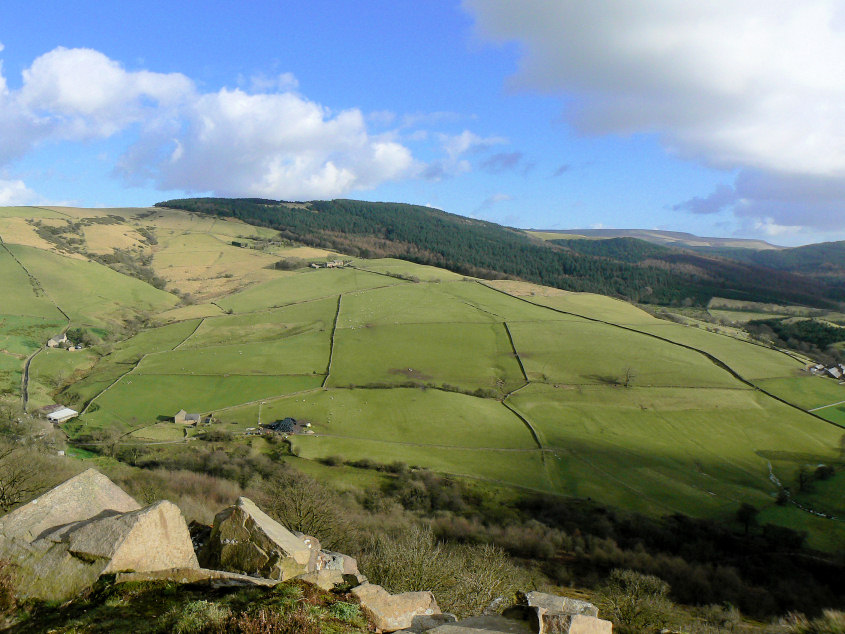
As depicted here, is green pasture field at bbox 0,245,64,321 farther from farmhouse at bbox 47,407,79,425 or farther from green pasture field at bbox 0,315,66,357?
farmhouse at bbox 47,407,79,425

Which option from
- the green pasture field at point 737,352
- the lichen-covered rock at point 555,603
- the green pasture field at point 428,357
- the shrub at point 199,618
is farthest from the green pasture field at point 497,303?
the shrub at point 199,618

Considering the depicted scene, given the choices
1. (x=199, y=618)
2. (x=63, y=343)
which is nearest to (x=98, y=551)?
(x=199, y=618)

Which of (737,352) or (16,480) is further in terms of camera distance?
(737,352)

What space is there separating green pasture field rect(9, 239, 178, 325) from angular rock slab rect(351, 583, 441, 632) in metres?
104

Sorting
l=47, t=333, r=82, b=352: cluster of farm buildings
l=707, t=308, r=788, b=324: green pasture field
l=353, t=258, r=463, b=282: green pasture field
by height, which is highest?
l=353, t=258, r=463, b=282: green pasture field

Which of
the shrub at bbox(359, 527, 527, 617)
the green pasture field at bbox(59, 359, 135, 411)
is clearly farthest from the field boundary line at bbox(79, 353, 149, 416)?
the shrub at bbox(359, 527, 527, 617)

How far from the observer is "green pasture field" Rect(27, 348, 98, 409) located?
215 ft

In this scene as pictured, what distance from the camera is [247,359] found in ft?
261

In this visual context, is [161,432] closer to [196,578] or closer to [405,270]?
[196,578]

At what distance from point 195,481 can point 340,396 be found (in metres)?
29.1

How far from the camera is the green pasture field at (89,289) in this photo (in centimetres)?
9962

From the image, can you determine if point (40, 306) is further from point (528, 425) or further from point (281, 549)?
point (281, 549)

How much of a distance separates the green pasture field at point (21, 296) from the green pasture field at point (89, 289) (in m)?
1.94

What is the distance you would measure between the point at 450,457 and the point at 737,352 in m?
64.7
